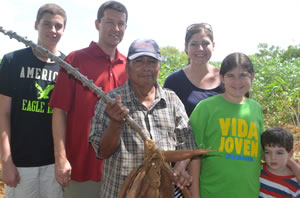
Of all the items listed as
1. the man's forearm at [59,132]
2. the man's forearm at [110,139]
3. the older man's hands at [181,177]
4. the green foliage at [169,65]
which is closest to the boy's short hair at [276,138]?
the older man's hands at [181,177]

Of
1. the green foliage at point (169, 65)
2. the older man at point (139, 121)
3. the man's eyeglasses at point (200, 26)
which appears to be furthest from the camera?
the green foliage at point (169, 65)

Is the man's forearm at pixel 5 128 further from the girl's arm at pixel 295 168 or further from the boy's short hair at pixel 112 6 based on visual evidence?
the girl's arm at pixel 295 168

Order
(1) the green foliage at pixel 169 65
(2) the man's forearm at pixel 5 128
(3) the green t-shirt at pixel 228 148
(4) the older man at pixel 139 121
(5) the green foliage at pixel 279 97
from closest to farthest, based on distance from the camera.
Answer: (4) the older man at pixel 139 121, (3) the green t-shirt at pixel 228 148, (2) the man's forearm at pixel 5 128, (5) the green foliage at pixel 279 97, (1) the green foliage at pixel 169 65

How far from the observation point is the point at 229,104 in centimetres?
198

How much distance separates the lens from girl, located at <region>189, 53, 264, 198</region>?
1838mm

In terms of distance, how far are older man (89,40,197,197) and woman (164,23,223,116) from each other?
20.1 inches

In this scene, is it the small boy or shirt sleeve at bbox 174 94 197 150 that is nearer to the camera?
shirt sleeve at bbox 174 94 197 150

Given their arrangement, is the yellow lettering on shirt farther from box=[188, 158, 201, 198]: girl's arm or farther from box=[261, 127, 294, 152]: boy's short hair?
box=[188, 158, 201, 198]: girl's arm

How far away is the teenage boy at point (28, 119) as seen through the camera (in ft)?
6.98

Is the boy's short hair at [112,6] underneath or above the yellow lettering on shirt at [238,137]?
above

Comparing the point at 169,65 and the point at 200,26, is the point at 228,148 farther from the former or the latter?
Result: the point at 169,65

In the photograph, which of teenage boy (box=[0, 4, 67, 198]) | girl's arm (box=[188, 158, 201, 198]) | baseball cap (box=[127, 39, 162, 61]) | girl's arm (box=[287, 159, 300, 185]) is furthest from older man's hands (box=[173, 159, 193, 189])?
teenage boy (box=[0, 4, 67, 198])

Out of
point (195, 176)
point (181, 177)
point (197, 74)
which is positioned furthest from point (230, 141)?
point (197, 74)

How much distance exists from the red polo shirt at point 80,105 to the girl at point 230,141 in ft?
2.37
